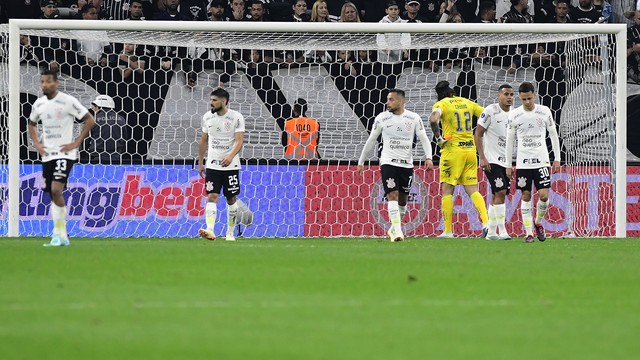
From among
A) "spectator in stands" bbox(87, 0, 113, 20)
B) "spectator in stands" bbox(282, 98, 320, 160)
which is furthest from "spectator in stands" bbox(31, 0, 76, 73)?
"spectator in stands" bbox(282, 98, 320, 160)

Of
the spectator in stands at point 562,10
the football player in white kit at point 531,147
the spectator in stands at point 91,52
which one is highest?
the spectator in stands at point 562,10

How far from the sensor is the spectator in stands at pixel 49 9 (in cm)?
2091

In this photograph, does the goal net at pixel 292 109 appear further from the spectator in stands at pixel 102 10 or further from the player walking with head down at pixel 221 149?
the player walking with head down at pixel 221 149

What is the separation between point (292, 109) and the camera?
66.3 ft

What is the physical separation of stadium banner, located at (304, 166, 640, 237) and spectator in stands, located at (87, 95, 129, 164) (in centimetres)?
297

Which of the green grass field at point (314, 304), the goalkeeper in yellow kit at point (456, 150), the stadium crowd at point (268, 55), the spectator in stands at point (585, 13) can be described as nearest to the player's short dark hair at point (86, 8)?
the stadium crowd at point (268, 55)

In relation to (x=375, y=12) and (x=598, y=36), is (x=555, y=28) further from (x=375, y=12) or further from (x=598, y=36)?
(x=375, y=12)

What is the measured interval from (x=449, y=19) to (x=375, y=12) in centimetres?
129

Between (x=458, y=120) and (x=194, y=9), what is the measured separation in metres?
5.54

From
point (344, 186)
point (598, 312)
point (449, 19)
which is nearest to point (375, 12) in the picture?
point (449, 19)

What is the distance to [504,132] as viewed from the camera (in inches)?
715

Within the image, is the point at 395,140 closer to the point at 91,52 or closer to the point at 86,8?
the point at 91,52

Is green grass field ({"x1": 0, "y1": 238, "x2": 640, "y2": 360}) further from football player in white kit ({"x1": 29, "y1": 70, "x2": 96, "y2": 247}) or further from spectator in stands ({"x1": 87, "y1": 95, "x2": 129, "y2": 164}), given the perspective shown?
spectator in stands ({"x1": 87, "y1": 95, "x2": 129, "y2": 164})

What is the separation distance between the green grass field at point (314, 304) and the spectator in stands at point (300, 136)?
20.4ft
